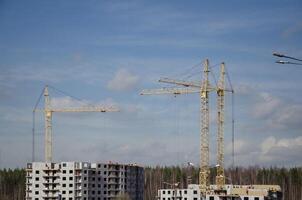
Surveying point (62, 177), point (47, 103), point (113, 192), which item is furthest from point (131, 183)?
point (47, 103)

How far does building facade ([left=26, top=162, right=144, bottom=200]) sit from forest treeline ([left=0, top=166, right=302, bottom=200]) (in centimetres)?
2643

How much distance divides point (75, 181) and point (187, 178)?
45.7m

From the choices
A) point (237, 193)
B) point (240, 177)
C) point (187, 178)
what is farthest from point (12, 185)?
point (237, 193)

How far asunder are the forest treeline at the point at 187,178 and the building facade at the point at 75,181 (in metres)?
26.4

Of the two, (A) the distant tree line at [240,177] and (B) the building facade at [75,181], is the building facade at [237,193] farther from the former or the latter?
(A) the distant tree line at [240,177]

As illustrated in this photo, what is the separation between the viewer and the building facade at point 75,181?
121812 mm

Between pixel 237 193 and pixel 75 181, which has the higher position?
pixel 75 181

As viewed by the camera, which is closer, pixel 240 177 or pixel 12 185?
pixel 12 185

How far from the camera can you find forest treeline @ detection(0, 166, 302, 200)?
153 meters

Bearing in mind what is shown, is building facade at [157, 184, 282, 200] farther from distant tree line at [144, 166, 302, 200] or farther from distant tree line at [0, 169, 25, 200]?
distant tree line at [0, 169, 25, 200]

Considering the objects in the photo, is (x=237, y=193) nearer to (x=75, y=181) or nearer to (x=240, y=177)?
(x=75, y=181)

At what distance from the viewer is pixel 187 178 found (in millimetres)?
161125

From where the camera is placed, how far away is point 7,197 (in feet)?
531

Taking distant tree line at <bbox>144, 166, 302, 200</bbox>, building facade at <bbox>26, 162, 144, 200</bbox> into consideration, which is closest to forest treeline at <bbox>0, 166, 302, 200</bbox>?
distant tree line at <bbox>144, 166, 302, 200</bbox>
